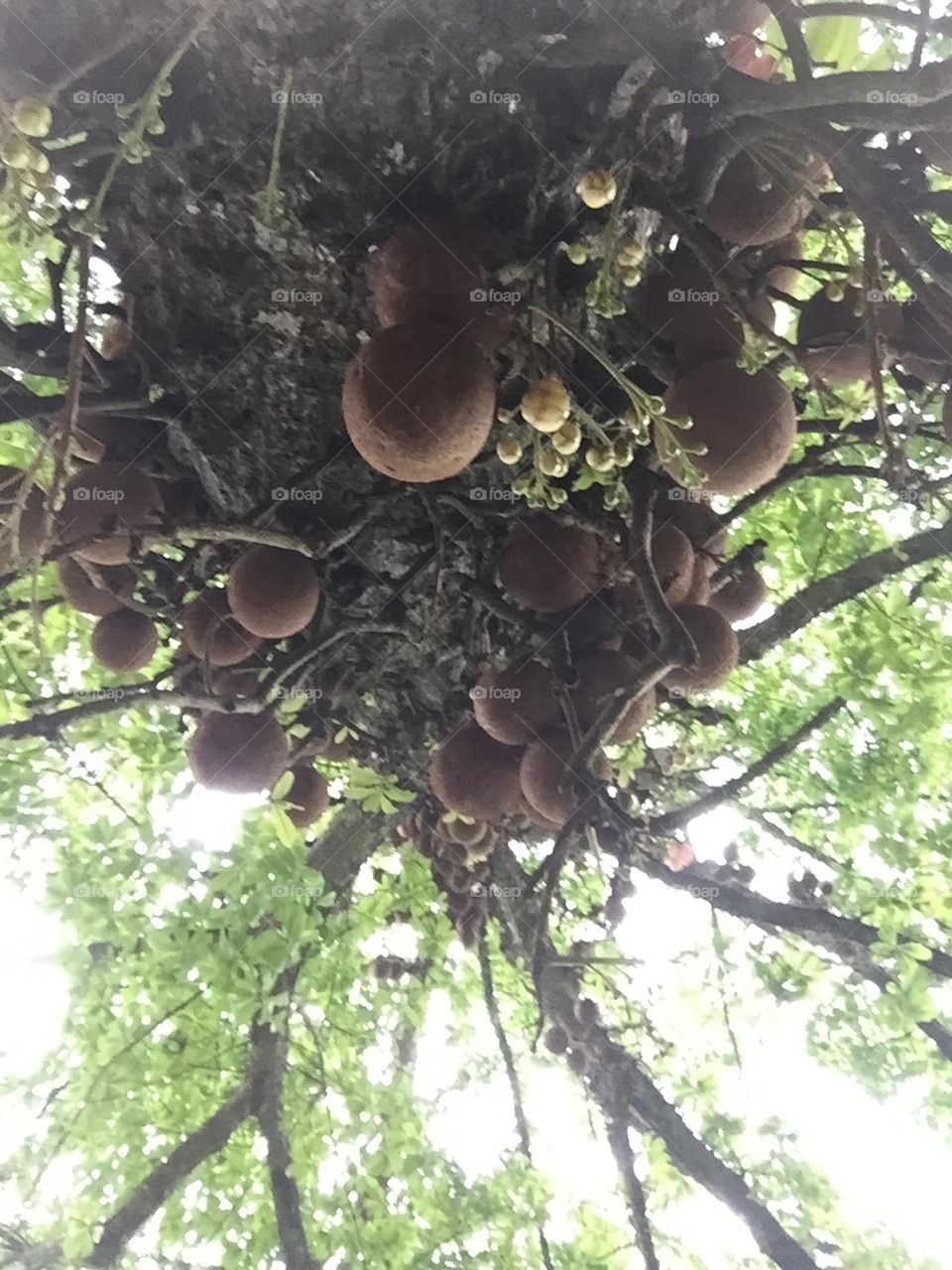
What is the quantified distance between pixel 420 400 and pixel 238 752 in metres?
0.78

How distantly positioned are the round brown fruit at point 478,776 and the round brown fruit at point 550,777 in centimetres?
10

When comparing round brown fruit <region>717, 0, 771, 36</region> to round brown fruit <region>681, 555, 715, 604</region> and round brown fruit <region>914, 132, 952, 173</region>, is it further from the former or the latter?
round brown fruit <region>681, 555, 715, 604</region>

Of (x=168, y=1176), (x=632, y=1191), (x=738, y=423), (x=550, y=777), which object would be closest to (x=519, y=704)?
(x=550, y=777)

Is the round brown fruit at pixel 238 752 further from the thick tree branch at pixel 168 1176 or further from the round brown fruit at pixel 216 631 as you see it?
the thick tree branch at pixel 168 1176

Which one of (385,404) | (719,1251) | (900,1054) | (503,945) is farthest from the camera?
(719,1251)

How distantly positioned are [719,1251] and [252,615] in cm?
345

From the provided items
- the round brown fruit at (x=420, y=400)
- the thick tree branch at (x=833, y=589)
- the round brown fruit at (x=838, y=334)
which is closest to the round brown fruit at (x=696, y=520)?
the round brown fruit at (x=838, y=334)

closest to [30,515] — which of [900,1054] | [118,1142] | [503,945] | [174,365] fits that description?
[174,365]

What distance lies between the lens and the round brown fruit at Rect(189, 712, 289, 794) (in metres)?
1.57

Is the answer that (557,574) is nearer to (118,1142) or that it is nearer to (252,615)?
(252,615)

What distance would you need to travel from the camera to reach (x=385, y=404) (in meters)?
1.03

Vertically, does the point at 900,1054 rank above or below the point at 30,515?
above

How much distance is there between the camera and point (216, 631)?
1580mm

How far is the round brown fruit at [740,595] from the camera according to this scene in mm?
1593
